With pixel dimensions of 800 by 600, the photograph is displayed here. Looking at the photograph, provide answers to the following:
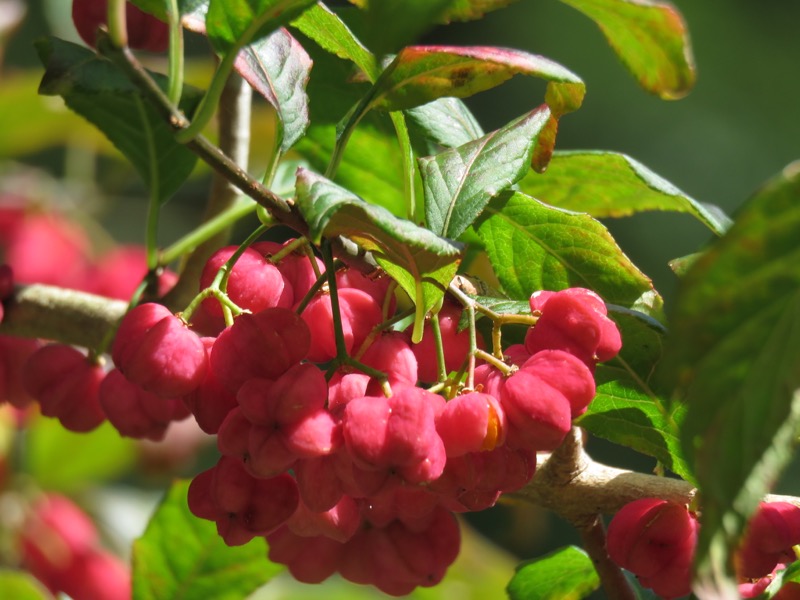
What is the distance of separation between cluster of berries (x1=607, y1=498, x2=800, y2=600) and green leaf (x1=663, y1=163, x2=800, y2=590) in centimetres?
18

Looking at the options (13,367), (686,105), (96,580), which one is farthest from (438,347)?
(686,105)

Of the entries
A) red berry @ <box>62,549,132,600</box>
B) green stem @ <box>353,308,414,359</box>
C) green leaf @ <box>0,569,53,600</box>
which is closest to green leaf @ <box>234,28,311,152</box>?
green stem @ <box>353,308,414,359</box>

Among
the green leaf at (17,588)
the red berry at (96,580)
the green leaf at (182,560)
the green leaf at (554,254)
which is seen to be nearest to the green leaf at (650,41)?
the green leaf at (554,254)

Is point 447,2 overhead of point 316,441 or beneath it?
overhead

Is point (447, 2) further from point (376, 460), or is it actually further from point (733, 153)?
point (733, 153)

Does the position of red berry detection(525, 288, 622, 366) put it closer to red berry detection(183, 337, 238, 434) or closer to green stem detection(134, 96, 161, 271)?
red berry detection(183, 337, 238, 434)

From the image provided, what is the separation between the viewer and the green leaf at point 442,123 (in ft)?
2.18

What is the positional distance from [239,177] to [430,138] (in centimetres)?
18

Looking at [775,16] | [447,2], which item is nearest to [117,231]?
[447,2]

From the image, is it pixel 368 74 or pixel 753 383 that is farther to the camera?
pixel 368 74

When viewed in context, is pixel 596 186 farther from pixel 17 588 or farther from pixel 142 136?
pixel 17 588

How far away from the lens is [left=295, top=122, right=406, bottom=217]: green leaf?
831mm

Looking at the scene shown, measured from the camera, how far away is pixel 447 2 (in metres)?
0.44

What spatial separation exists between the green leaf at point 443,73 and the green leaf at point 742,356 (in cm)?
17
